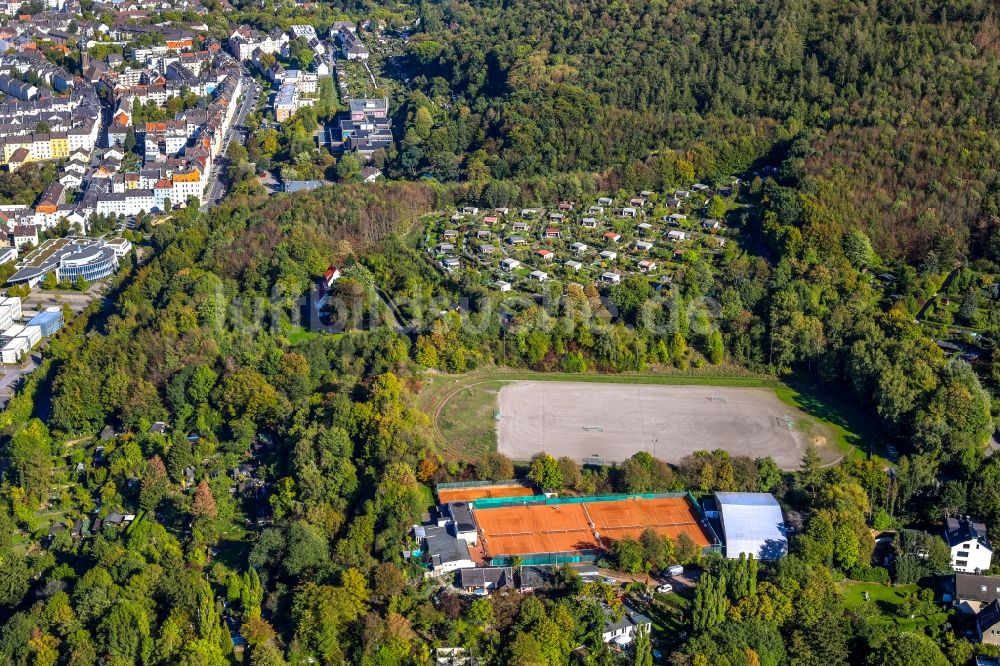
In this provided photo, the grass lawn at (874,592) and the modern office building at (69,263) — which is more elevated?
the grass lawn at (874,592)

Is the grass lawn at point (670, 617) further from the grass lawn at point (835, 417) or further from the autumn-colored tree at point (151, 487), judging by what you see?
the autumn-colored tree at point (151, 487)

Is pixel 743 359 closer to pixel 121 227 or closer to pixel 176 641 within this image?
pixel 176 641

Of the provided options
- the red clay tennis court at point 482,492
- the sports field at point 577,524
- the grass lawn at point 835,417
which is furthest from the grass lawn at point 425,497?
the grass lawn at point 835,417

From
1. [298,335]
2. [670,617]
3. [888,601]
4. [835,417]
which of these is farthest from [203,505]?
[835,417]

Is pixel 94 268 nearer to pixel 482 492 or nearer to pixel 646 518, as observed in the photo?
pixel 482 492

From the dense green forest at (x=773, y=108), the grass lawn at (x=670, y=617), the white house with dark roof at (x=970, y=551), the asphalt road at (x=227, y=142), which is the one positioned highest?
the dense green forest at (x=773, y=108)

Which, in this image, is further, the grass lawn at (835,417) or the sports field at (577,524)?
the grass lawn at (835,417)

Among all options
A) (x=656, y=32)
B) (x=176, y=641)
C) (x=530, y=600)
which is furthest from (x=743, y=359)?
(x=656, y=32)

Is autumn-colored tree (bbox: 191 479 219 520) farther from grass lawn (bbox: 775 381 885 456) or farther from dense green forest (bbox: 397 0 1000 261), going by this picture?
dense green forest (bbox: 397 0 1000 261)
